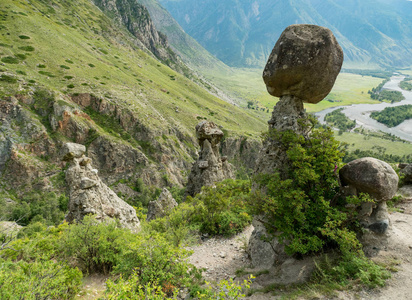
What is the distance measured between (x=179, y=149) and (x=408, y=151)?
439ft

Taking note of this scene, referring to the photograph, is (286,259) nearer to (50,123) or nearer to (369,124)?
(50,123)

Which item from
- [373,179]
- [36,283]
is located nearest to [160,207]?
[36,283]

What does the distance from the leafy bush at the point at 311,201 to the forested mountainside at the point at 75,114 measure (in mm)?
54710

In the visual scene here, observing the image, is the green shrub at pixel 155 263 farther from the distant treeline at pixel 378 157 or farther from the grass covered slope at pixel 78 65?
the distant treeline at pixel 378 157

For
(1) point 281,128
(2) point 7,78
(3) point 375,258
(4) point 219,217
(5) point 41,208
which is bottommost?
(5) point 41,208

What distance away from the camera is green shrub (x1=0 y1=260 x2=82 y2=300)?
631cm

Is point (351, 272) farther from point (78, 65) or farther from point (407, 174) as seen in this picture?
point (78, 65)

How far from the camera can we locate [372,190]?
1002cm

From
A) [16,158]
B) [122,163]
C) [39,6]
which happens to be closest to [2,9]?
[39,6]

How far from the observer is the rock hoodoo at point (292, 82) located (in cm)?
1205

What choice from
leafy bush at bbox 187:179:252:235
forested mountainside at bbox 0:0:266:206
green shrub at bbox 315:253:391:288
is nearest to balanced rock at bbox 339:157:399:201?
green shrub at bbox 315:253:391:288

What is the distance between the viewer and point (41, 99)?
184 ft

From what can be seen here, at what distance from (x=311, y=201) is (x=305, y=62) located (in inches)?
296

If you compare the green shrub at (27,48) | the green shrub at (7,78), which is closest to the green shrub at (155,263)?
the green shrub at (7,78)
